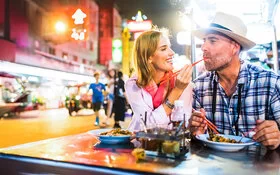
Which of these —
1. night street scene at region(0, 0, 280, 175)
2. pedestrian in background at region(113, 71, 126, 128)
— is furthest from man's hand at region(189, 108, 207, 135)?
pedestrian in background at region(113, 71, 126, 128)

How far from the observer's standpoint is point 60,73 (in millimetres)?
18938

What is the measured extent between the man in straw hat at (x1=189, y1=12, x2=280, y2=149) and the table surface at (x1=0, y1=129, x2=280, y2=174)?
647 mm

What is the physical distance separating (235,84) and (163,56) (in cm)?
70

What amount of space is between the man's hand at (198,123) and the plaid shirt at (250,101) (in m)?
0.45

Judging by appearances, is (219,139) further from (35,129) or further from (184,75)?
(35,129)

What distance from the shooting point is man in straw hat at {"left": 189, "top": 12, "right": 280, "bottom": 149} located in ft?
6.56

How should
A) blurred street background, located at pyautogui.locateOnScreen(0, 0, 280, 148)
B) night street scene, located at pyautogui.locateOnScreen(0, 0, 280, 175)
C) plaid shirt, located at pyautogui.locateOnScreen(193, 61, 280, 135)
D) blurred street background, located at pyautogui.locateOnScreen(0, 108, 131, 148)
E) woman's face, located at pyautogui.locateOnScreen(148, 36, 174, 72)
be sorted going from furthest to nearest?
blurred street background, located at pyautogui.locateOnScreen(0, 108, 131, 148) < blurred street background, located at pyautogui.locateOnScreen(0, 0, 280, 148) < woman's face, located at pyautogui.locateOnScreen(148, 36, 174, 72) < plaid shirt, located at pyautogui.locateOnScreen(193, 61, 280, 135) < night street scene, located at pyautogui.locateOnScreen(0, 0, 280, 175)

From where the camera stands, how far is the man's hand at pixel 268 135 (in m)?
1.38

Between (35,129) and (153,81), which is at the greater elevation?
(153,81)

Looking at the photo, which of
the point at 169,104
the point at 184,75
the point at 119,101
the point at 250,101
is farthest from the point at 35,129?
the point at 250,101

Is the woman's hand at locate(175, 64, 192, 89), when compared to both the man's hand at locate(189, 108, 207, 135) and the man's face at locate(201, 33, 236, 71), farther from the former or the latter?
the man's hand at locate(189, 108, 207, 135)

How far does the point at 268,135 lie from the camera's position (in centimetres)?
139

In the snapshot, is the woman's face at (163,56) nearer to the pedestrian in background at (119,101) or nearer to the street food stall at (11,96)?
the pedestrian in background at (119,101)

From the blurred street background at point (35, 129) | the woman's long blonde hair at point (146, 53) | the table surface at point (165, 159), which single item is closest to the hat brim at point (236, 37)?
the woman's long blonde hair at point (146, 53)
